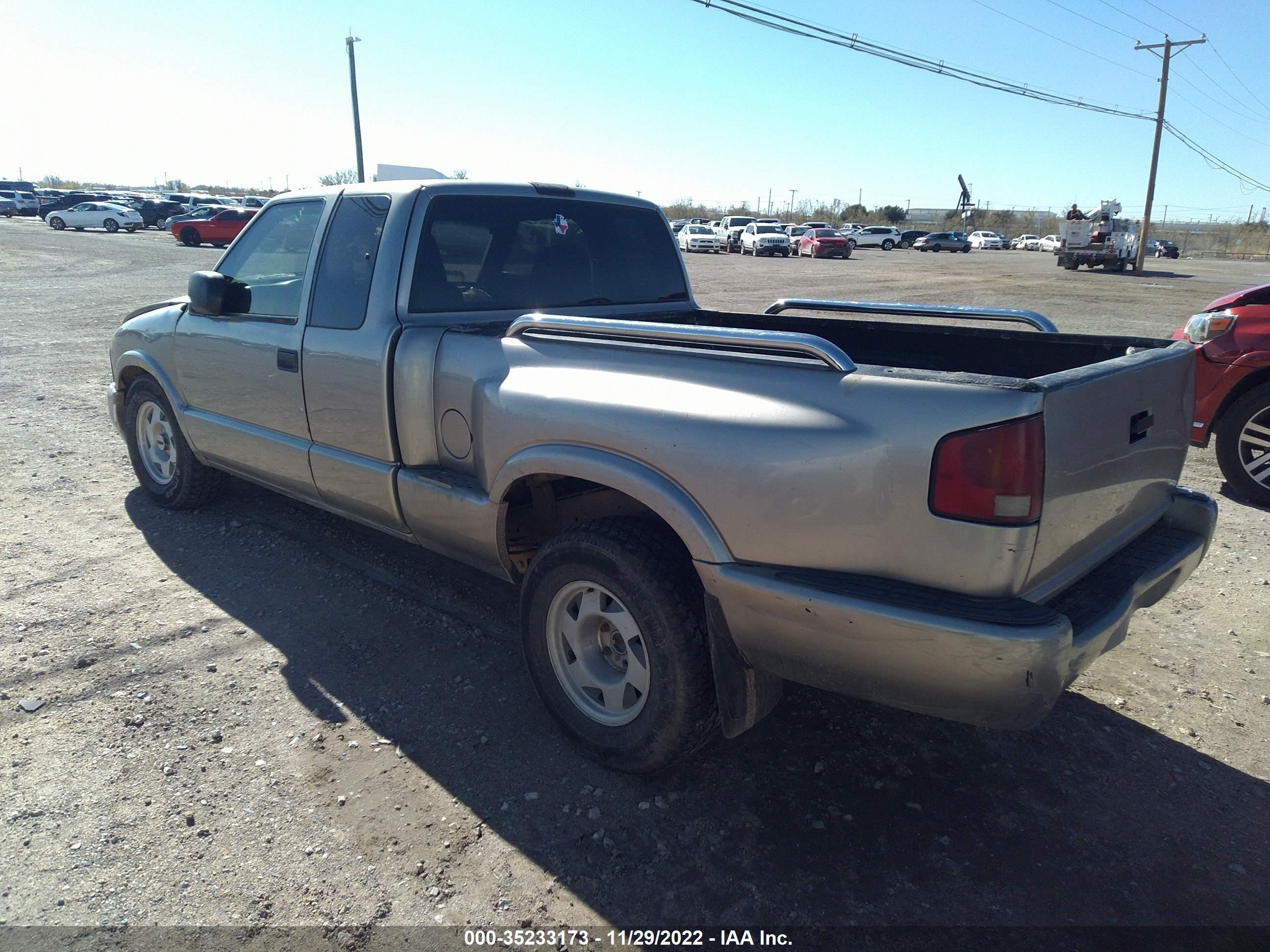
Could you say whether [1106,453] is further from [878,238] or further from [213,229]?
[878,238]

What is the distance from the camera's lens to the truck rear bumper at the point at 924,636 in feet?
7.06

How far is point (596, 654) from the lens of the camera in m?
3.14

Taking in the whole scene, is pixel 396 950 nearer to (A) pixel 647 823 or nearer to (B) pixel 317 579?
(A) pixel 647 823

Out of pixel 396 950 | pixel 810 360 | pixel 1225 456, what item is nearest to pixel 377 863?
pixel 396 950

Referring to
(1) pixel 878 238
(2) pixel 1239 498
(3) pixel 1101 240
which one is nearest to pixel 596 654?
(2) pixel 1239 498

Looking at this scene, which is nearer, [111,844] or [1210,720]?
[111,844]

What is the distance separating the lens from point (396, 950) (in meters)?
2.33

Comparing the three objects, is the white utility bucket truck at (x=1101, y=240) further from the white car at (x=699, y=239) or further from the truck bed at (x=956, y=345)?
the truck bed at (x=956, y=345)

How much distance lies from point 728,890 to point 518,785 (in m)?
0.83

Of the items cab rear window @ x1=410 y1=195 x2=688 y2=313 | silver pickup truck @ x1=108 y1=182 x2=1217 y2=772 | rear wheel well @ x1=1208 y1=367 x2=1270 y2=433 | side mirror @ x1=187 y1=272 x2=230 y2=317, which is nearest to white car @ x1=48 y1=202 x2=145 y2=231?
side mirror @ x1=187 y1=272 x2=230 y2=317

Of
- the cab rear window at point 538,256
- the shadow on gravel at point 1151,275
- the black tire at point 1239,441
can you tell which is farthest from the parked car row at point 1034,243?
the cab rear window at point 538,256

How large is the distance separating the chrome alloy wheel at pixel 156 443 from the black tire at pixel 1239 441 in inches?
271

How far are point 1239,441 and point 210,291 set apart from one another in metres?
6.40

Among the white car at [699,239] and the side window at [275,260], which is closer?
the side window at [275,260]
